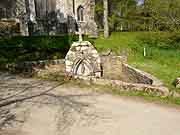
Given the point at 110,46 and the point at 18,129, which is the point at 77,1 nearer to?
the point at 110,46

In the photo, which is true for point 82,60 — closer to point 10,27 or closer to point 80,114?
point 80,114

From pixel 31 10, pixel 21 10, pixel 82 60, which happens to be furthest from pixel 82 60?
pixel 31 10

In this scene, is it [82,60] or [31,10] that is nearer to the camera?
[82,60]

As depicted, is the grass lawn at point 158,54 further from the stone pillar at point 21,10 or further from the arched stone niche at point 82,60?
the stone pillar at point 21,10

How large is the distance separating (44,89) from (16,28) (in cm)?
1961

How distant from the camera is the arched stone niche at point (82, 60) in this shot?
17.2 metres

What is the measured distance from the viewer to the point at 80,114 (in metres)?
8.58

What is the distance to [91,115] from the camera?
28.0 ft

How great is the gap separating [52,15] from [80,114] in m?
31.7

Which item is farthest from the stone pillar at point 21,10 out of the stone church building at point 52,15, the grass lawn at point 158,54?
the grass lawn at point 158,54

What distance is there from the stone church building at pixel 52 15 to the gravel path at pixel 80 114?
2201cm

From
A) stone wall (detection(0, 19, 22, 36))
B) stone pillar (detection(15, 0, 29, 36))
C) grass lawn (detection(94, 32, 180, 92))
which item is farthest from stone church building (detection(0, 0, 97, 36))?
grass lawn (detection(94, 32, 180, 92))

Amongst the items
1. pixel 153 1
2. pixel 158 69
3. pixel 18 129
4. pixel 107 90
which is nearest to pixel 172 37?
pixel 153 1

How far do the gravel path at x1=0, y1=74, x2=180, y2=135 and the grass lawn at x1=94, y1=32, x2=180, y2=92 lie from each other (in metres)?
2.55
